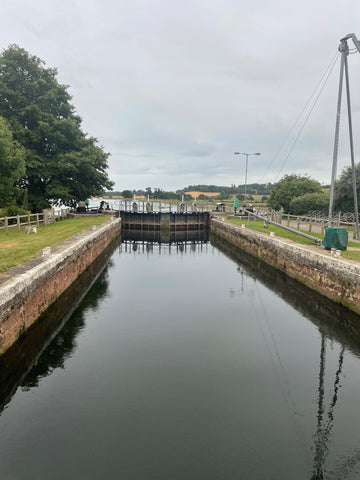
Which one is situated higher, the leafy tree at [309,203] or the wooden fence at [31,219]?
the leafy tree at [309,203]

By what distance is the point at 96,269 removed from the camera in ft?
77.1

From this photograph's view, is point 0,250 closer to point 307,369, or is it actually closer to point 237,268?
point 307,369

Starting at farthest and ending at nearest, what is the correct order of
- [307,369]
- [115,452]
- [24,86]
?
1. [24,86]
2. [307,369]
3. [115,452]

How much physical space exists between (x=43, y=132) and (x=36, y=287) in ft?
97.9

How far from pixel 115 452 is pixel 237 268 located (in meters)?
20.4

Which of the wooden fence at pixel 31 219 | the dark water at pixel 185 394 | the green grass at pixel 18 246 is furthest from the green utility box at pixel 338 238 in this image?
the wooden fence at pixel 31 219

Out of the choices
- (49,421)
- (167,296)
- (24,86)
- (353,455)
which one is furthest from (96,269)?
(24,86)

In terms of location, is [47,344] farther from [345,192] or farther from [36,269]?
[345,192]

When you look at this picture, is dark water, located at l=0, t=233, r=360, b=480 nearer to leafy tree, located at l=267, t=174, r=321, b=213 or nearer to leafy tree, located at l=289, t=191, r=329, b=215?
leafy tree, located at l=289, t=191, r=329, b=215

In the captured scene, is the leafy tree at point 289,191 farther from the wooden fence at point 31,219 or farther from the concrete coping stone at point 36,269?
the concrete coping stone at point 36,269

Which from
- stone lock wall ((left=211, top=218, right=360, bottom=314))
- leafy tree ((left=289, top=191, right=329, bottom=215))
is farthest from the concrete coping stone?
leafy tree ((left=289, top=191, right=329, bottom=215))

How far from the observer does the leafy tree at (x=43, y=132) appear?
115 ft

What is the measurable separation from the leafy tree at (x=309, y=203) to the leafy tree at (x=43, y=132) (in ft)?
99.7

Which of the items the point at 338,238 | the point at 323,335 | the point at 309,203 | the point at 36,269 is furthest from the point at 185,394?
the point at 309,203
